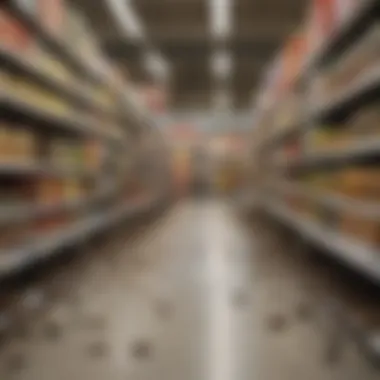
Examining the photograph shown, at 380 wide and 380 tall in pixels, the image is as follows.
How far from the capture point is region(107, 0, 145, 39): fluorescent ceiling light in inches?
376

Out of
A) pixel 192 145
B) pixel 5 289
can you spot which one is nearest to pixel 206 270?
pixel 5 289

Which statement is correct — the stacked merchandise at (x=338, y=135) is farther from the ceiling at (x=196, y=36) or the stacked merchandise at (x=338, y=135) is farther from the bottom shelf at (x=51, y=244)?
the ceiling at (x=196, y=36)

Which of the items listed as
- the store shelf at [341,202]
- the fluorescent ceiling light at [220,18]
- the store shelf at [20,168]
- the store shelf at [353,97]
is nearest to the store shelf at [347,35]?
the store shelf at [353,97]

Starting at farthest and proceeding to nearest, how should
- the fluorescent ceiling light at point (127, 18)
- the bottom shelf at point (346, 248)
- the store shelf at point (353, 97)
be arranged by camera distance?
the fluorescent ceiling light at point (127, 18) → the store shelf at point (353, 97) → the bottom shelf at point (346, 248)

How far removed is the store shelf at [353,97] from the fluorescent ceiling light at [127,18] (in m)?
5.07

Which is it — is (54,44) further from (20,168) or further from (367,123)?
(367,123)

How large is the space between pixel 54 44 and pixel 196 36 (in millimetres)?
8196

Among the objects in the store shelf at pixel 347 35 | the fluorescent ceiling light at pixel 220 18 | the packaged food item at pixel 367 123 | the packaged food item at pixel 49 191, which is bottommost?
the packaged food item at pixel 49 191

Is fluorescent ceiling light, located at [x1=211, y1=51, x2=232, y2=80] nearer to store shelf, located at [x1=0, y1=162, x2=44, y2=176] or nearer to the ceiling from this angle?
the ceiling

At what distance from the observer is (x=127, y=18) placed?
10.6 metres

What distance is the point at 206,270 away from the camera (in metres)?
5.05

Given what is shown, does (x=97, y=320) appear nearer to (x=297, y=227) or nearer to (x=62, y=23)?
(x=62, y=23)

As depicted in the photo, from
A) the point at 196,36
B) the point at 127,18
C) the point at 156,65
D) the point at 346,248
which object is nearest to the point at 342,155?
the point at 346,248

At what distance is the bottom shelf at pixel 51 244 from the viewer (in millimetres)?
3387
